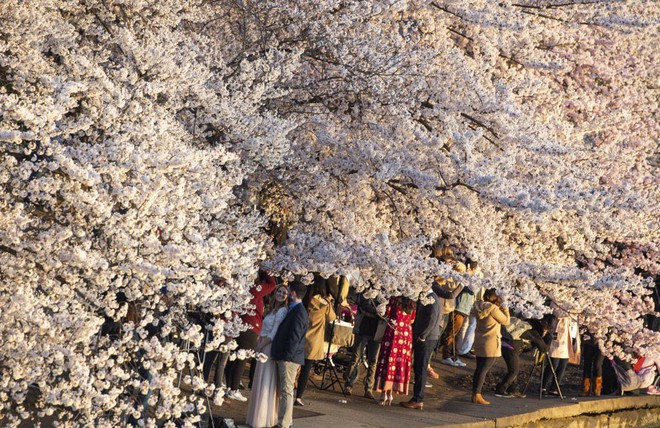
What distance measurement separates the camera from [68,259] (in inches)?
262

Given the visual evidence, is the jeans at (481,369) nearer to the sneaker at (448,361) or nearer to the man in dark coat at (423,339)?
the man in dark coat at (423,339)

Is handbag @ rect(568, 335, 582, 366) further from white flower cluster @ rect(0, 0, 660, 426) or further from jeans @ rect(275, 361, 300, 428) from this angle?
jeans @ rect(275, 361, 300, 428)

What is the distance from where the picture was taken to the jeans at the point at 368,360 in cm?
1456

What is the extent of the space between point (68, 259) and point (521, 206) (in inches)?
216

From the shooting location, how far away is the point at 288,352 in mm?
11008

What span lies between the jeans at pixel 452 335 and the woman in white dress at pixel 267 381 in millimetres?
6412

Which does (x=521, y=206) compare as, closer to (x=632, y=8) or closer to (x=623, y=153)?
(x=623, y=153)

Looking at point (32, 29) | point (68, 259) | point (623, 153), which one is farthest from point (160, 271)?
point (623, 153)

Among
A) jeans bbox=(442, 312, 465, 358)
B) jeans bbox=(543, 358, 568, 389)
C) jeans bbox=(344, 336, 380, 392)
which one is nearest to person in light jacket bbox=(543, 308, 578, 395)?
jeans bbox=(543, 358, 568, 389)

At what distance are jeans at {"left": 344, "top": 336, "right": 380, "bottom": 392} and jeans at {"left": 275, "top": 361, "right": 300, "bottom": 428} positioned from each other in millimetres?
3523

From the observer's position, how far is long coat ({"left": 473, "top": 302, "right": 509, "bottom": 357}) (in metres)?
14.3

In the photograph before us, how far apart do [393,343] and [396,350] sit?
0.10 m

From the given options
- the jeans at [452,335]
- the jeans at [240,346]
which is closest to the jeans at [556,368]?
the jeans at [452,335]

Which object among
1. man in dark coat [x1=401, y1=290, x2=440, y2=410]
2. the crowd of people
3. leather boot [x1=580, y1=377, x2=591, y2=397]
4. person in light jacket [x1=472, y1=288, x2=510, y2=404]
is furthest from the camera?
leather boot [x1=580, y1=377, x2=591, y2=397]
